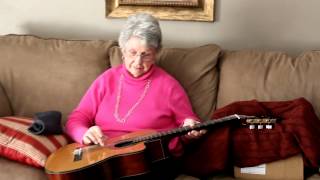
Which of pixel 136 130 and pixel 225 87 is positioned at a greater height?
pixel 225 87

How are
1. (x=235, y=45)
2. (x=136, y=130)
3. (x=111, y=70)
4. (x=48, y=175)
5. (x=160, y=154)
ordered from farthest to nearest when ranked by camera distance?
(x=235, y=45), (x=111, y=70), (x=136, y=130), (x=160, y=154), (x=48, y=175)

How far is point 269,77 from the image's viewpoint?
220 centimetres

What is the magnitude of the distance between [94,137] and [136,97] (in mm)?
304

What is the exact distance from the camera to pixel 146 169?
5.90ft

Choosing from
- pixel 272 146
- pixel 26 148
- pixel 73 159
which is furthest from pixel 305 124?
pixel 26 148

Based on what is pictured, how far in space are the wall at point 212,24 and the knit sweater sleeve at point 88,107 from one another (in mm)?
588

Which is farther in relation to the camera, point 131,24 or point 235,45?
point 235,45

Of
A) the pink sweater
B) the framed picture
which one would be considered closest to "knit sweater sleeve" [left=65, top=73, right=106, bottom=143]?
the pink sweater

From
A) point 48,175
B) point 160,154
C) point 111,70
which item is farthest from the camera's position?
point 111,70

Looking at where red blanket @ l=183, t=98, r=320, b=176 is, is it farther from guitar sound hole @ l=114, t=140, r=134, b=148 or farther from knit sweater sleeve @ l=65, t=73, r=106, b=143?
knit sweater sleeve @ l=65, t=73, r=106, b=143

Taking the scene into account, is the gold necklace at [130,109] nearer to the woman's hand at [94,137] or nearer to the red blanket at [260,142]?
the woman's hand at [94,137]

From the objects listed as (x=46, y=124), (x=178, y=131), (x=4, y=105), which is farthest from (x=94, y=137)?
(x=4, y=105)

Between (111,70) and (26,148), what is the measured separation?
579 millimetres

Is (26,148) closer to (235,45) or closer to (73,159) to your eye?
(73,159)
